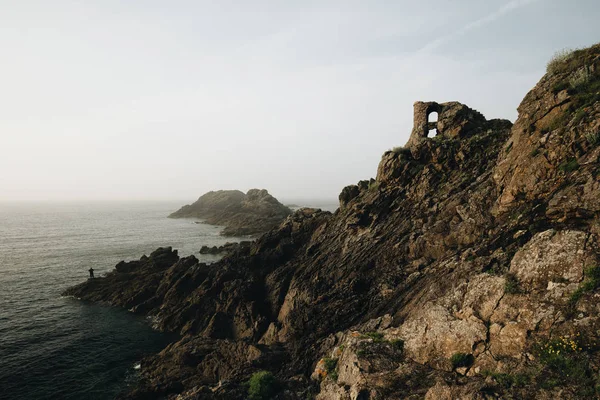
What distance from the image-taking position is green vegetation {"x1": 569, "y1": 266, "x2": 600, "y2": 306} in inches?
454

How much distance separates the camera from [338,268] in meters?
31.4

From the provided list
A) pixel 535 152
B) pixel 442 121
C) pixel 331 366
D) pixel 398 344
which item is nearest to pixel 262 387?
pixel 331 366

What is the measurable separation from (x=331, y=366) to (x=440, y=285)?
8.78 metres

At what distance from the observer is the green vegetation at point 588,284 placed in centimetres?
1154

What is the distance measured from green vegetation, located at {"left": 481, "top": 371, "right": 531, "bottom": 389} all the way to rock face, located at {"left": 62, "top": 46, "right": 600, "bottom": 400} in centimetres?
6

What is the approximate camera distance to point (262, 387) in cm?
1708

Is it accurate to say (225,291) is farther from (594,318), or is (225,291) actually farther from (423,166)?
(594,318)

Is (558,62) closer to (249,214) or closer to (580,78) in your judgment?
(580,78)

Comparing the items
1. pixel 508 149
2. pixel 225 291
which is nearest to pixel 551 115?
pixel 508 149

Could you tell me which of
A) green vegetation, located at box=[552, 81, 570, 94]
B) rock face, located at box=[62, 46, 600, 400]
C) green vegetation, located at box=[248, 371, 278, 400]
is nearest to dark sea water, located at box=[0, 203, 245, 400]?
rock face, located at box=[62, 46, 600, 400]

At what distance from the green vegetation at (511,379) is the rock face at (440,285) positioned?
0.06 metres

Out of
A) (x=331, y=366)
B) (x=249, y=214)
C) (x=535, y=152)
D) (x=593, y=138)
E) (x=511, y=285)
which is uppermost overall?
(x=593, y=138)

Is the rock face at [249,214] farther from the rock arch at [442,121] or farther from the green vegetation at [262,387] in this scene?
the green vegetation at [262,387]

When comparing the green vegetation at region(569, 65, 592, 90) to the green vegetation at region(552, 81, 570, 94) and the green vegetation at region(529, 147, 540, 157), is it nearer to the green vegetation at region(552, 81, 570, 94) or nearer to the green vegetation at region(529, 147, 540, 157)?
the green vegetation at region(552, 81, 570, 94)
